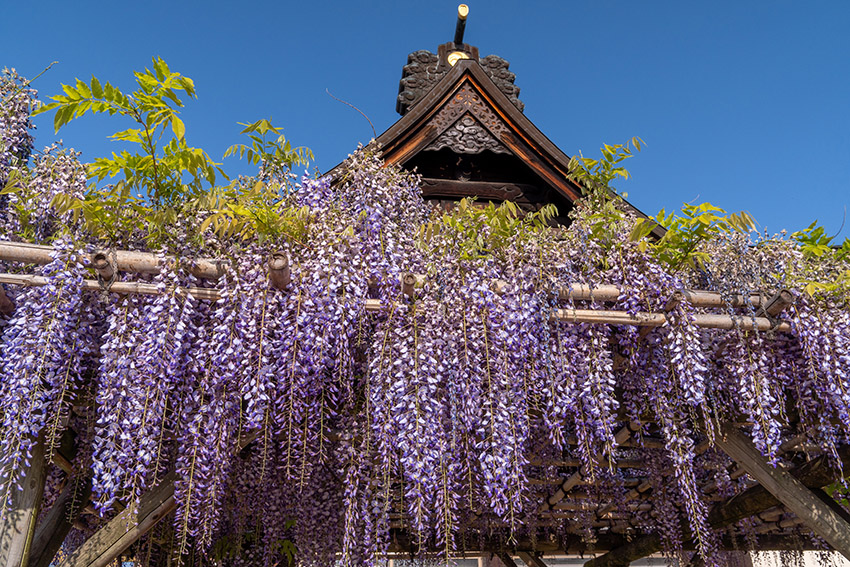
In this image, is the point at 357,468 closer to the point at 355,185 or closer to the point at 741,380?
the point at 355,185

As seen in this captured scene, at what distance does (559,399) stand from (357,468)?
1.21 meters

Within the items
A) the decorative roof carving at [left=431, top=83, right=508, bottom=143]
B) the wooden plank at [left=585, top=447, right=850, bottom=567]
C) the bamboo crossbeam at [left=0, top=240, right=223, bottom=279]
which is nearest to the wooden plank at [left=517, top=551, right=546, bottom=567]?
the wooden plank at [left=585, top=447, right=850, bottom=567]

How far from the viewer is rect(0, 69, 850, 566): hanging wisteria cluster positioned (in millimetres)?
3012

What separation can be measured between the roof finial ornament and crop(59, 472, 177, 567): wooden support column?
18.1ft

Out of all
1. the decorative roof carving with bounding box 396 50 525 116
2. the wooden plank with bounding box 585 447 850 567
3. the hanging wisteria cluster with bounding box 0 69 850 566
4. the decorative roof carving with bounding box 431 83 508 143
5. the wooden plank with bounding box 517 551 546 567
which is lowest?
the wooden plank with bounding box 517 551 546 567

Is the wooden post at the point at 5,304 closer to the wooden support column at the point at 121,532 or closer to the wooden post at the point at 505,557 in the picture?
the wooden support column at the point at 121,532

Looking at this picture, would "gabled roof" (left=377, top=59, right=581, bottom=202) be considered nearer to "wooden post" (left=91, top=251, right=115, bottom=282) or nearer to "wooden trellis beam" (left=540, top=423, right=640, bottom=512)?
"wooden trellis beam" (left=540, top=423, right=640, bottom=512)

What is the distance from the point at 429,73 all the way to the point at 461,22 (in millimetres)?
752

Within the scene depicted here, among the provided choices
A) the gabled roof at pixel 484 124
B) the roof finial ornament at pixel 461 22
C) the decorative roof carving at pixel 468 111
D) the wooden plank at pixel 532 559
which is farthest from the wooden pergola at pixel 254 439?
the roof finial ornament at pixel 461 22

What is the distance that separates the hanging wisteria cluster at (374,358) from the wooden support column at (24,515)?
11cm

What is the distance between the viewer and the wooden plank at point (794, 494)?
3.85 metres

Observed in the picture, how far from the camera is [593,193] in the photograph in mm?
3762

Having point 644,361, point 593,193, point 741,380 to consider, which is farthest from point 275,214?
point 741,380

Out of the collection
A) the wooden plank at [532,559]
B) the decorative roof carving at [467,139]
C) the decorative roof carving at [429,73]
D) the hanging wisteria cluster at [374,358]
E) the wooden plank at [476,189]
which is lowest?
the wooden plank at [532,559]
